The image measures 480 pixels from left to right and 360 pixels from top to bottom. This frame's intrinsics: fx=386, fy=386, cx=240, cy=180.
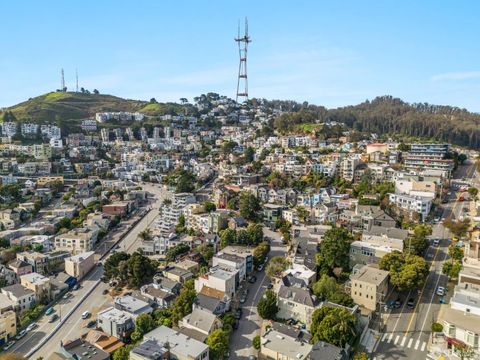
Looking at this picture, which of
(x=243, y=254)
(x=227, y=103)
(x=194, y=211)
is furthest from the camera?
(x=227, y=103)

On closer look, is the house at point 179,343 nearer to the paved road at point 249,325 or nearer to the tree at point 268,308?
the paved road at point 249,325

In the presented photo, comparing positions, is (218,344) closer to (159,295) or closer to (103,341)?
(103,341)

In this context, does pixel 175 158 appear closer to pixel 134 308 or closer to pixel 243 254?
pixel 243 254

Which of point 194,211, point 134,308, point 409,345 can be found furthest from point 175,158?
point 409,345

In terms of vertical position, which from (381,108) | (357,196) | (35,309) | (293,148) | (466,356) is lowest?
(35,309)

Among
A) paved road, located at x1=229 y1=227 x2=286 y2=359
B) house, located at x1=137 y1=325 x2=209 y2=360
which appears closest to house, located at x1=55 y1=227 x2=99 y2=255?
paved road, located at x1=229 y1=227 x2=286 y2=359
